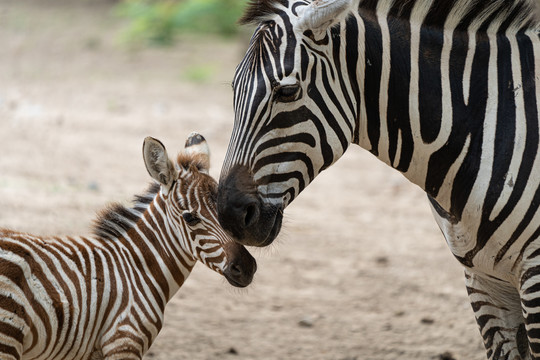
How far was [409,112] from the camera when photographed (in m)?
3.48

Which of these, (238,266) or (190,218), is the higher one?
(190,218)

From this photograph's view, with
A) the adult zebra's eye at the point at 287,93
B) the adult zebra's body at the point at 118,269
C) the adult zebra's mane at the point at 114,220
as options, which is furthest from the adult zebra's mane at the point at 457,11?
the adult zebra's mane at the point at 114,220

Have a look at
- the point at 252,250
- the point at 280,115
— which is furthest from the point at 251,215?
the point at 252,250

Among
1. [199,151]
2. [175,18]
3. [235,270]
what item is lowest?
[235,270]

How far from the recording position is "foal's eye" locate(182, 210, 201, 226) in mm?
4230

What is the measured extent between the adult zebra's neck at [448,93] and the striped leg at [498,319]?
0.71 metres

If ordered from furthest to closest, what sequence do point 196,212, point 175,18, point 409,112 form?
point 175,18 → point 196,212 → point 409,112

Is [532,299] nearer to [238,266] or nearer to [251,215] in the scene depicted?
[251,215]

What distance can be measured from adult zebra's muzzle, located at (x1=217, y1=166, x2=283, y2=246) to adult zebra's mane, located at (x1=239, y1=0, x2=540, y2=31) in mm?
774

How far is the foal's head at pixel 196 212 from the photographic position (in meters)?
4.11

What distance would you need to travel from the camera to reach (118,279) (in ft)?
13.8

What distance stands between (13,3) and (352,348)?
2039 centimetres

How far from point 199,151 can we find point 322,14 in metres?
1.62

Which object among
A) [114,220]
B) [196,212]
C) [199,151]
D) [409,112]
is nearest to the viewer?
[409,112]
